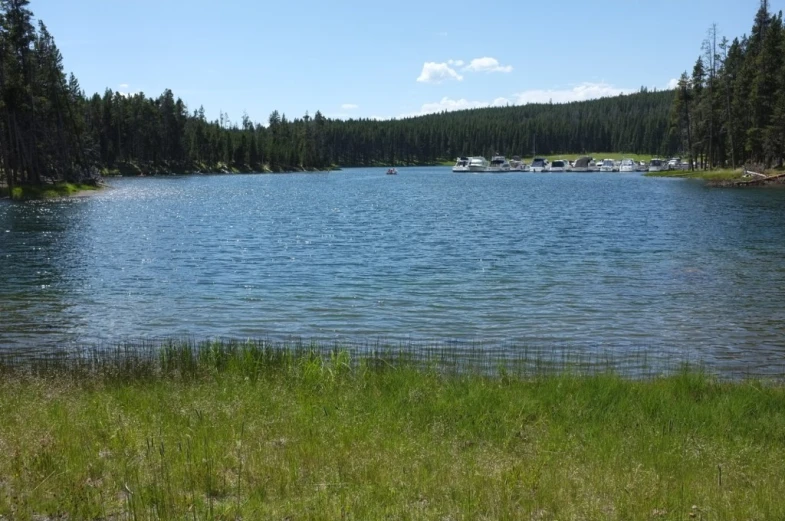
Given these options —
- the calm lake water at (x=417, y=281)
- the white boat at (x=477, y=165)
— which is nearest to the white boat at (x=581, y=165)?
the white boat at (x=477, y=165)

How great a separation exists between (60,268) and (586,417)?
26.1 m

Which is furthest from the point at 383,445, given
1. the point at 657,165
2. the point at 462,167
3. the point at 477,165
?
the point at 462,167

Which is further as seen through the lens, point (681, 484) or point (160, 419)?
point (160, 419)

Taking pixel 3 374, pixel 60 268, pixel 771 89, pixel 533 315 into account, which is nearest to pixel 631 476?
pixel 3 374

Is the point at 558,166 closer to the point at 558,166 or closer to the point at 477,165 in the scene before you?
the point at 558,166

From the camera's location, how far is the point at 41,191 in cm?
6769

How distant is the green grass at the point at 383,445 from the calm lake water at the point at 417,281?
5.26 meters

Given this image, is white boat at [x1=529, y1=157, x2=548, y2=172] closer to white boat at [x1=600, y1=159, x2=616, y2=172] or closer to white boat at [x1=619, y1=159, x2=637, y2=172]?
white boat at [x1=600, y1=159, x2=616, y2=172]

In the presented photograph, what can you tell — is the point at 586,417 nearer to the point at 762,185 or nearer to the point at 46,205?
the point at 46,205

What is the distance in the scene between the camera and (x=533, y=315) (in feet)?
65.1

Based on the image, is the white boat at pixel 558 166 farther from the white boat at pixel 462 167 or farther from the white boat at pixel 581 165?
the white boat at pixel 462 167

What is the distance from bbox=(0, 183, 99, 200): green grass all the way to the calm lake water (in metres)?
11.0

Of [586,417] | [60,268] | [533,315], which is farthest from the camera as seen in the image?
[60,268]

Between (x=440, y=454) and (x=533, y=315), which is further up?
(x=440, y=454)
